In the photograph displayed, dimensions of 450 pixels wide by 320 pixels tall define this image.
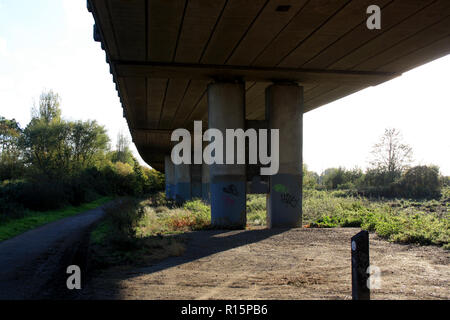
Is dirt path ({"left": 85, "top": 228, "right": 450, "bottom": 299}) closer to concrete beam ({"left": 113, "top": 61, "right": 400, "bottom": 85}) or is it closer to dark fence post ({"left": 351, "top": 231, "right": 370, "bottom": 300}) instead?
dark fence post ({"left": 351, "top": 231, "right": 370, "bottom": 300})

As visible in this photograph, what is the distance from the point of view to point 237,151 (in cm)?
1412

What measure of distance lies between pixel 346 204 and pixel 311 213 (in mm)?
1729

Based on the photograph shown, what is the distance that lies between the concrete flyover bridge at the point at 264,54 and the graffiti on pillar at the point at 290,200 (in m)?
0.03

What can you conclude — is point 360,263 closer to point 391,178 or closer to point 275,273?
point 275,273

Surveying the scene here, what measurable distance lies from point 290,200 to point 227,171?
2.47 meters

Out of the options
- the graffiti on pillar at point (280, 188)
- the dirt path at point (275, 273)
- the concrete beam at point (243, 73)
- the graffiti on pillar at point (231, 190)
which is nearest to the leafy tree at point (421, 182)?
the concrete beam at point (243, 73)

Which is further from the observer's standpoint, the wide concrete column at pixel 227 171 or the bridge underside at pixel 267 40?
the wide concrete column at pixel 227 171

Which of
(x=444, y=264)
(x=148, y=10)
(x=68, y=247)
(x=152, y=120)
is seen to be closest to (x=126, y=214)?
(x=68, y=247)

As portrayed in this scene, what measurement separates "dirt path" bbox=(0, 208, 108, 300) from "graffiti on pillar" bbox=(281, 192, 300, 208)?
6717mm

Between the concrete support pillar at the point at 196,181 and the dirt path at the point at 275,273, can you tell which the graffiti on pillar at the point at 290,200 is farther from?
the concrete support pillar at the point at 196,181

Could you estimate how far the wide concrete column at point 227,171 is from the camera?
556 inches

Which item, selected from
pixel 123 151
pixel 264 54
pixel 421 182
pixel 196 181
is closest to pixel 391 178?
pixel 421 182

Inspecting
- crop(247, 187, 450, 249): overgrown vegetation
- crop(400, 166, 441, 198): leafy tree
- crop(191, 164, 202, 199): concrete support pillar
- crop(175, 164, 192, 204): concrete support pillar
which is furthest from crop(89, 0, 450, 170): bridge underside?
crop(191, 164, 202, 199): concrete support pillar
